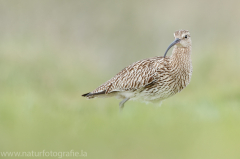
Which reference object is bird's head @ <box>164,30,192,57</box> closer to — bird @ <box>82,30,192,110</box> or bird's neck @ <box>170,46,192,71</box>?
bird @ <box>82,30,192,110</box>

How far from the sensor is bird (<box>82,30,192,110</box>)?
6.44 metres

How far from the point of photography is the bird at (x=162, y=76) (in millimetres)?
6441

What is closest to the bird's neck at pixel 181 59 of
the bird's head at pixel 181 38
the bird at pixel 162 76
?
the bird at pixel 162 76

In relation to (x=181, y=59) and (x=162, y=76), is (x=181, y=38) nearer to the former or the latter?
(x=181, y=59)

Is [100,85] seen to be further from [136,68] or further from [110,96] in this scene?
[136,68]

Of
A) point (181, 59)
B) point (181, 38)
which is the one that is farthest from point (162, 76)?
point (181, 38)

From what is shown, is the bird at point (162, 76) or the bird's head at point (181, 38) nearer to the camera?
the bird's head at point (181, 38)

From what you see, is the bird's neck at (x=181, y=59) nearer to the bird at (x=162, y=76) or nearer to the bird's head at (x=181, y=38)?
the bird at (x=162, y=76)

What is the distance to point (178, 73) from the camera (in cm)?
646

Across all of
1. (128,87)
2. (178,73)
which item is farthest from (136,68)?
(178,73)

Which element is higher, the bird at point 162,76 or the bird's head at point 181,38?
the bird's head at point 181,38

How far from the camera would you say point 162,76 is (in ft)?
21.2

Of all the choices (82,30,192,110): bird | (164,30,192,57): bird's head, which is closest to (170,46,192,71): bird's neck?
(82,30,192,110): bird

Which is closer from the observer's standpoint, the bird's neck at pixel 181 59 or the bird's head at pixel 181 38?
the bird's head at pixel 181 38
